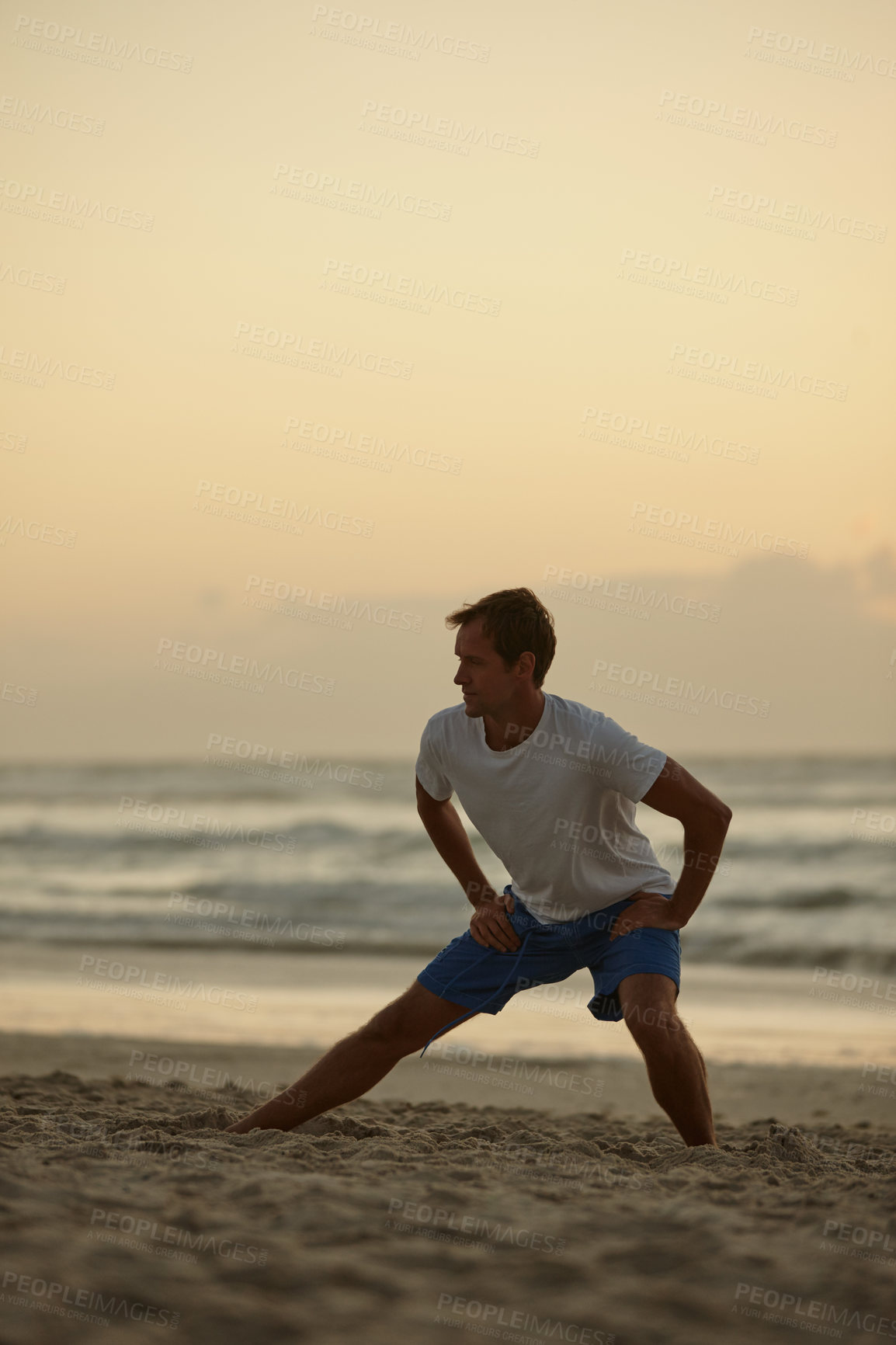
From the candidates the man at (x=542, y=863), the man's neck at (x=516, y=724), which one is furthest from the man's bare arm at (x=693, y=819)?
the man's neck at (x=516, y=724)

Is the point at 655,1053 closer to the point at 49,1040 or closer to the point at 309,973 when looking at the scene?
the point at 49,1040

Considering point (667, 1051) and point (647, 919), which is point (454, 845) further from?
point (667, 1051)

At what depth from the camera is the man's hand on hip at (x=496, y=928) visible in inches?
145

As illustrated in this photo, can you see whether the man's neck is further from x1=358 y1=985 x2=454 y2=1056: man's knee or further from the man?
x1=358 y1=985 x2=454 y2=1056: man's knee

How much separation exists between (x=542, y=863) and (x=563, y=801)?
0.73 ft

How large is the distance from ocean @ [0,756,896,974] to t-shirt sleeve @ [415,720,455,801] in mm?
6463

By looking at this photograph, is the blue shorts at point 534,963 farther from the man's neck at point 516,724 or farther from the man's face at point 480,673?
the man's face at point 480,673

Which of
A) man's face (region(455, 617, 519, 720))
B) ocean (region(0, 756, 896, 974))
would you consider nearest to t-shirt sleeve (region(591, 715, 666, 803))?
man's face (region(455, 617, 519, 720))

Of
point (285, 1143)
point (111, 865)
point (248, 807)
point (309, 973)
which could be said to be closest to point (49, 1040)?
point (309, 973)

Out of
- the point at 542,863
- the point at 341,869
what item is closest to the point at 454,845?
the point at 542,863

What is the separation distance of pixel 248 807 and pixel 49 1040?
63.4 feet

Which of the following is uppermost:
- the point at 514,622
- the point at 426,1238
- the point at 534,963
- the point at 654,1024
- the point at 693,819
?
the point at 514,622

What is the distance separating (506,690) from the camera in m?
3.56

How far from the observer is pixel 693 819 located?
3.46 m
